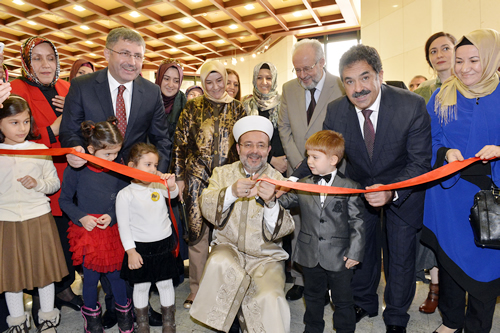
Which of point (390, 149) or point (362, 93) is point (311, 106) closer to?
point (362, 93)

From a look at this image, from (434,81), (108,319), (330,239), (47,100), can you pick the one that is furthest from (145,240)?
(434,81)

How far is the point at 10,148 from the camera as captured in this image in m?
2.89

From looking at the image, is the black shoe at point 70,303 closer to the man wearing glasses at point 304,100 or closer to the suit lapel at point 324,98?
the man wearing glasses at point 304,100

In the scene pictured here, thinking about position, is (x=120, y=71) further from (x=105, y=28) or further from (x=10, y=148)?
(x=105, y=28)

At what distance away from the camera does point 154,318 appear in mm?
3205

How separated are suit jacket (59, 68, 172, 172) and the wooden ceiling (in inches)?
364

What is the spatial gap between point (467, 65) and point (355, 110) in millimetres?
862

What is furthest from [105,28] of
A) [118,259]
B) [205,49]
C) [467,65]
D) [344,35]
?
[467,65]

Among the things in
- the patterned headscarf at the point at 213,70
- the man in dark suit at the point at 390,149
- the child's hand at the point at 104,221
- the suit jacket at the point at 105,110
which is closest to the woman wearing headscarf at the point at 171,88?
the patterned headscarf at the point at 213,70

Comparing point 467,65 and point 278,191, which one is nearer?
point 467,65

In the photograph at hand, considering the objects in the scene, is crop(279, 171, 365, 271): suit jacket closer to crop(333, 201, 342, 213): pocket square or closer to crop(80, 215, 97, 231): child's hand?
crop(333, 201, 342, 213): pocket square

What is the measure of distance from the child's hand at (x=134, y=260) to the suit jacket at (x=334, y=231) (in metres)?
1.33

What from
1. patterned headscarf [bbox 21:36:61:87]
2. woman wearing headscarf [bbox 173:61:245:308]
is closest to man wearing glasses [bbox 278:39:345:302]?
woman wearing headscarf [bbox 173:61:245:308]

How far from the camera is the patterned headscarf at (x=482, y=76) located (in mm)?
2383
